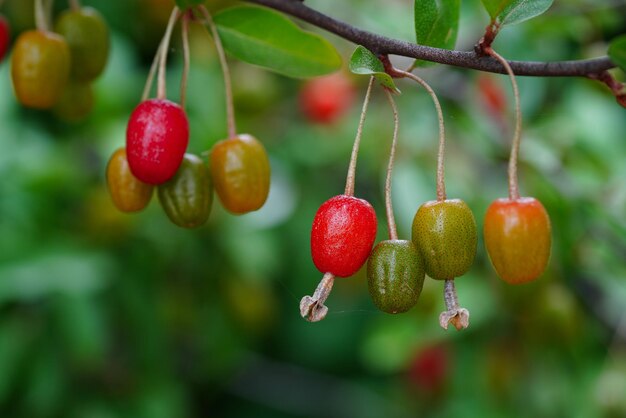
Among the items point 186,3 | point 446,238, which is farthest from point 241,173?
point 446,238

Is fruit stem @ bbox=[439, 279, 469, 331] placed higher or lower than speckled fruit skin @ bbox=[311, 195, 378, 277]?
lower

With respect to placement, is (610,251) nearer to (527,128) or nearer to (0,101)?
(527,128)

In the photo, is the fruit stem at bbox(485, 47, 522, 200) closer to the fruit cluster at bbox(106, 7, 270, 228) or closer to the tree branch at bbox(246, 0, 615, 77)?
the tree branch at bbox(246, 0, 615, 77)

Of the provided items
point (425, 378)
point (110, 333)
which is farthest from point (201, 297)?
point (425, 378)

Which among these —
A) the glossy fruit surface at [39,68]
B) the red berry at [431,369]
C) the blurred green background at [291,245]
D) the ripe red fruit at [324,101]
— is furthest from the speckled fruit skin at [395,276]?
the ripe red fruit at [324,101]

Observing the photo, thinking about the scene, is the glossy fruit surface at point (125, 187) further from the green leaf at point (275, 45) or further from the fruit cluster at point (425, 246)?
the fruit cluster at point (425, 246)

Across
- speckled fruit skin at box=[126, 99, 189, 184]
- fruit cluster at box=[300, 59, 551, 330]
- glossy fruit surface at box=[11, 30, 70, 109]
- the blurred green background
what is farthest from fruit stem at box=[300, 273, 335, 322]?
the blurred green background

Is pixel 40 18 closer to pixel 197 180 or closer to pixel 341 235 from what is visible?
pixel 197 180
